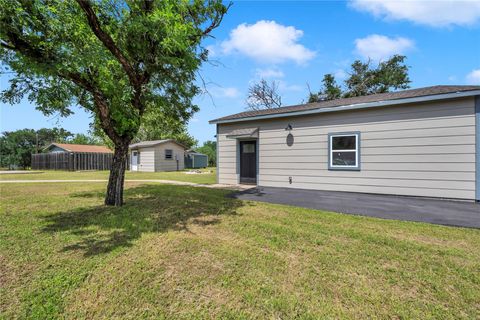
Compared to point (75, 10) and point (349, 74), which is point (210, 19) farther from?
point (349, 74)

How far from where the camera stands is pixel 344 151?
7.88 meters

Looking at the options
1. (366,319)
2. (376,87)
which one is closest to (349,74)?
(376,87)

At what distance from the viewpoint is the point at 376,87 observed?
22.6 metres

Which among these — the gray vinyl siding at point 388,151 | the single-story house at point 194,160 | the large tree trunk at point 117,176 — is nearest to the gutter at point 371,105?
the gray vinyl siding at point 388,151

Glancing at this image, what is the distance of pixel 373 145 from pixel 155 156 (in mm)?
17906

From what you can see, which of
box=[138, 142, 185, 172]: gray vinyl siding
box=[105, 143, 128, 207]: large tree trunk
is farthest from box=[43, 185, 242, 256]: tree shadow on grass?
box=[138, 142, 185, 172]: gray vinyl siding

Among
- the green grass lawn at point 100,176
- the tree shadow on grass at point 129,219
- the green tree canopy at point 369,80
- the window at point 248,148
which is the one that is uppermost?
the green tree canopy at point 369,80

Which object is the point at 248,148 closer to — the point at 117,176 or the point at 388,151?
the point at 388,151

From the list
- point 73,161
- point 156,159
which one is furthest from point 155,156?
point 73,161

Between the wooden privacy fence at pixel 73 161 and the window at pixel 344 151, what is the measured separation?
2373 centimetres

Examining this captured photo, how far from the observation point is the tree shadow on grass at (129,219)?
3504mm

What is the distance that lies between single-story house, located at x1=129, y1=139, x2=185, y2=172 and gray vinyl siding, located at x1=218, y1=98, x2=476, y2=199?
14.0 metres

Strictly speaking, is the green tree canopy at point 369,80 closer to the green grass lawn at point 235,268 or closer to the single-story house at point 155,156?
the single-story house at point 155,156

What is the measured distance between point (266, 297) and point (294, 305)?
0.27 m
